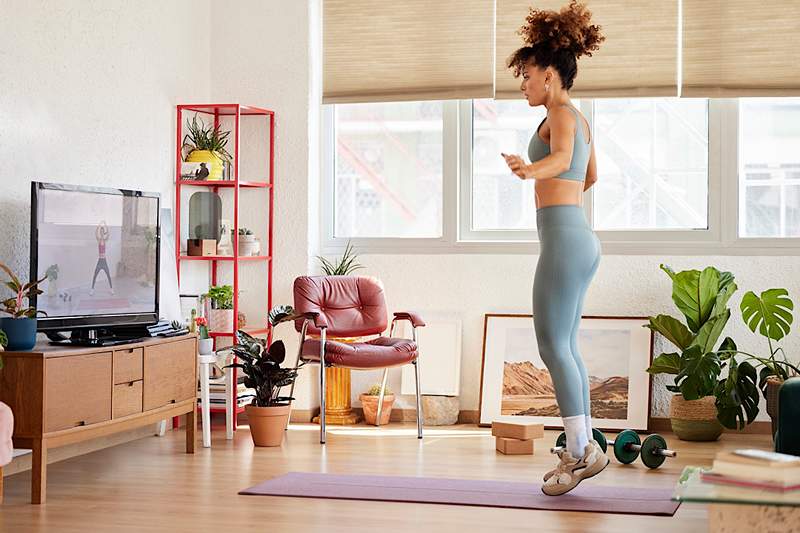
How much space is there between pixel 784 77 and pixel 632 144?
0.90m

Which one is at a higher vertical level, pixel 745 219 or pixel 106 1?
pixel 106 1

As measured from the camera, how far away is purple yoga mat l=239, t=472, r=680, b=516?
12.5 ft

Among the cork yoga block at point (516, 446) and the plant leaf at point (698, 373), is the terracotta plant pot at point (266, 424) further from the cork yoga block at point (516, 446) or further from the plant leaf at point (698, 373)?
the plant leaf at point (698, 373)

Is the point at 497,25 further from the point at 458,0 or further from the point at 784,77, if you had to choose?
the point at 784,77

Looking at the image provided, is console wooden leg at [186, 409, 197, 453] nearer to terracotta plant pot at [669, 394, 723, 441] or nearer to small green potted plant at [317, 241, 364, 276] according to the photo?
small green potted plant at [317, 241, 364, 276]

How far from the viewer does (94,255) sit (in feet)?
14.6

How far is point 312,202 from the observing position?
6223 mm

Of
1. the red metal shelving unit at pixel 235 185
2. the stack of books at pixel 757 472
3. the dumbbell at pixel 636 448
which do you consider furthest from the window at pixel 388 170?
the stack of books at pixel 757 472

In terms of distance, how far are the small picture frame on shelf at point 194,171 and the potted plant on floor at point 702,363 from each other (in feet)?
8.35

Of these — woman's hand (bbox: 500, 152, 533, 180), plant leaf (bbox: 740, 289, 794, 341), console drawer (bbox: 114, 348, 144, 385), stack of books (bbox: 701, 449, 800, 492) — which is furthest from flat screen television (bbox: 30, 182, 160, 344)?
plant leaf (bbox: 740, 289, 794, 341)

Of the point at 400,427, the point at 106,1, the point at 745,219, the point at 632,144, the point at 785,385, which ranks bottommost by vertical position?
the point at 400,427

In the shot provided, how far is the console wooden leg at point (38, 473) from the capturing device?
3832mm

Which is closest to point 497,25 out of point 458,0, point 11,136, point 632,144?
point 458,0

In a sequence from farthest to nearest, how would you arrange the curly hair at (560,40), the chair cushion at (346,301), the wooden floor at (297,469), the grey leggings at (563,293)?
the chair cushion at (346,301) → the curly hair at (560,40) → the grey leggings at (563,293) → the wooden floor at (297,469)
